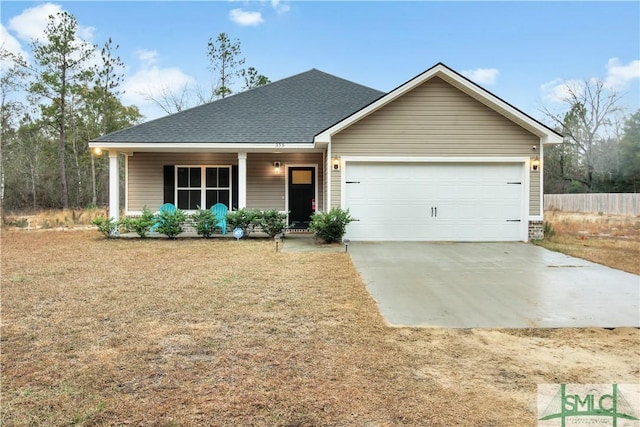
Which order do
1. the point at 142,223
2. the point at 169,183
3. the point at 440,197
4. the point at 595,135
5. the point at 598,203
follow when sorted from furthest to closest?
the point at 595,135 → the point at 598,203 → the point at 169,183 → the point at 142,223 → the point at 440,197

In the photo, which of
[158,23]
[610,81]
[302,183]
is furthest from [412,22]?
[610,81]

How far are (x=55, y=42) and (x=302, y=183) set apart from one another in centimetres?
1655

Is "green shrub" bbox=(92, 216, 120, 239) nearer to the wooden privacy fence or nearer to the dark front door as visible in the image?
the dark front door

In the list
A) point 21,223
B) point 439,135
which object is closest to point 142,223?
point 21,223

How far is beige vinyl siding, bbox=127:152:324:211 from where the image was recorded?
13.0 metres

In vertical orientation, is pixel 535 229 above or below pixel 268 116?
below

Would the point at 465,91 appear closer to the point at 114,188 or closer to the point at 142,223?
the point at 142,223

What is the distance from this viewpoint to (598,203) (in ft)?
80.2

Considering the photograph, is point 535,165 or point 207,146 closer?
point 535,165

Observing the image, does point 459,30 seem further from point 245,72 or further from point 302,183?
point 245,72

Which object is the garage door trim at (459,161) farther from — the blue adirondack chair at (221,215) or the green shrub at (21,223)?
the green shrub at (21,223)

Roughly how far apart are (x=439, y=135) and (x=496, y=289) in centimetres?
575

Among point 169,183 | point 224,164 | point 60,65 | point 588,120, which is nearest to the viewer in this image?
point 169,183

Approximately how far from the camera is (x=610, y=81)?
3141 cm
